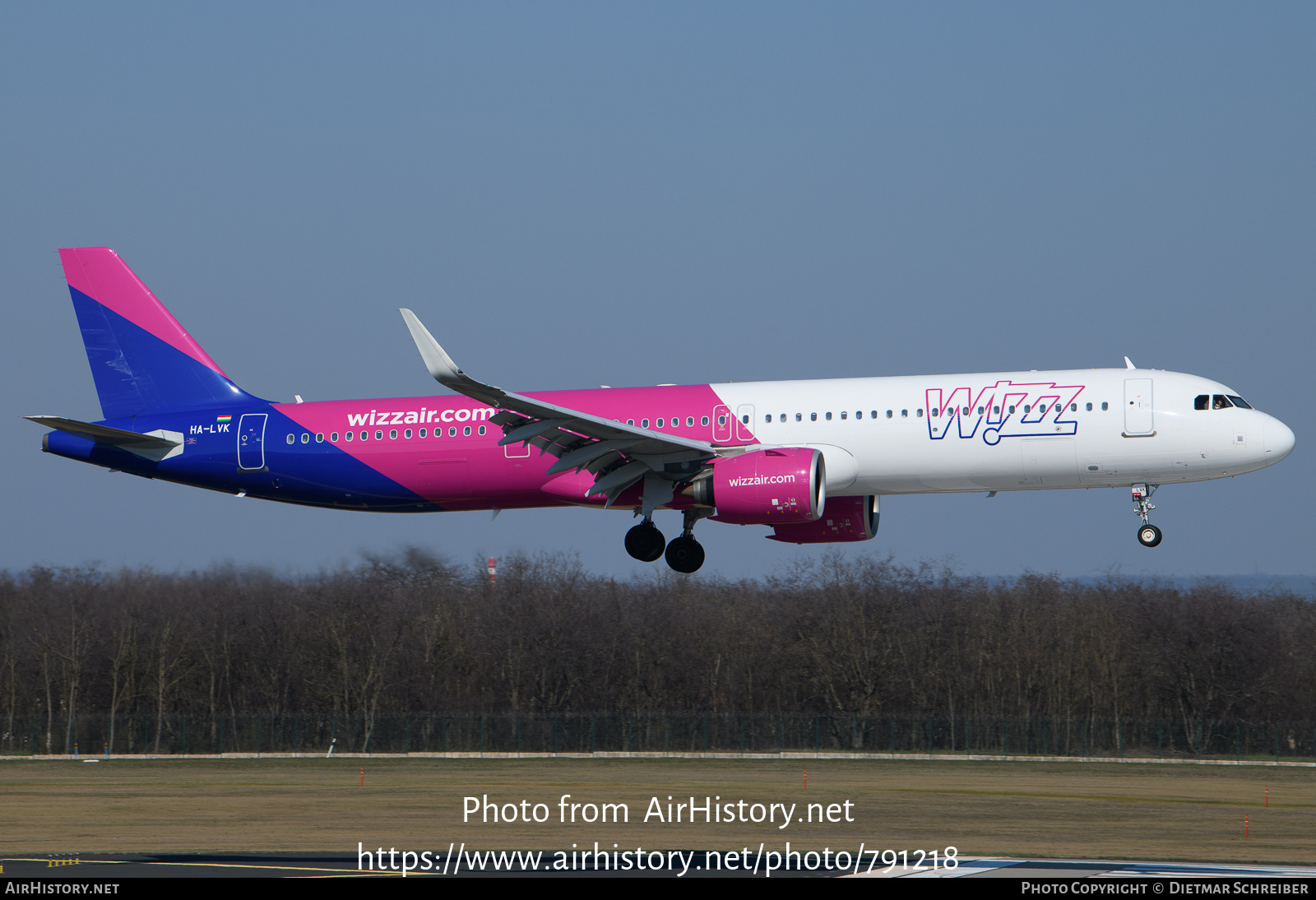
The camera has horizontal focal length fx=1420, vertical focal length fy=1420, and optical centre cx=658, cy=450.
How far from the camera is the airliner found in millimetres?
30984

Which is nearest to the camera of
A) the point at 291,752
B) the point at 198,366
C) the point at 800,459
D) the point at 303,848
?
the point at 800,459

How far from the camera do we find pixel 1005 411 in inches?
1228

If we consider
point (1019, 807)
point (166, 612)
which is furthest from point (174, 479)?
point (166, 612)

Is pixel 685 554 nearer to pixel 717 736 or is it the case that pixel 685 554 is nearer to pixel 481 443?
pixel 481 443

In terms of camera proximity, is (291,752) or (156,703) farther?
(156,703)

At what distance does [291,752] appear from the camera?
2901 inches

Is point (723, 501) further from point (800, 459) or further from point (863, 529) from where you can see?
point (863, 529)

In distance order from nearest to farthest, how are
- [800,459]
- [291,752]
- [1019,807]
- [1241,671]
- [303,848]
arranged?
1. [800,459]
2. [303,848]
3. [1019,807]
4. [291,752]
5. [1241,671]

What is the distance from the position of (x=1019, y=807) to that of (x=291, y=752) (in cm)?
4125

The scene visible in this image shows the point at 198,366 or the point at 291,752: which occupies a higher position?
the point at 198,366

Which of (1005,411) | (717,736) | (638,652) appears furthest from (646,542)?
(638,652)

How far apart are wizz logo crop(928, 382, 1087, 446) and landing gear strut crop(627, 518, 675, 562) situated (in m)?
7.47

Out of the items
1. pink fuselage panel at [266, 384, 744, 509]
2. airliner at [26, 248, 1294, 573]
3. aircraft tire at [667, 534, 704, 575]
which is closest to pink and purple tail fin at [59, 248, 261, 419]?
airliner at [26, 248, 1294, 573]

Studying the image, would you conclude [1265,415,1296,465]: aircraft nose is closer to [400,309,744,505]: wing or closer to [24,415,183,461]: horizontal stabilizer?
[400,309,744,505]: wing
